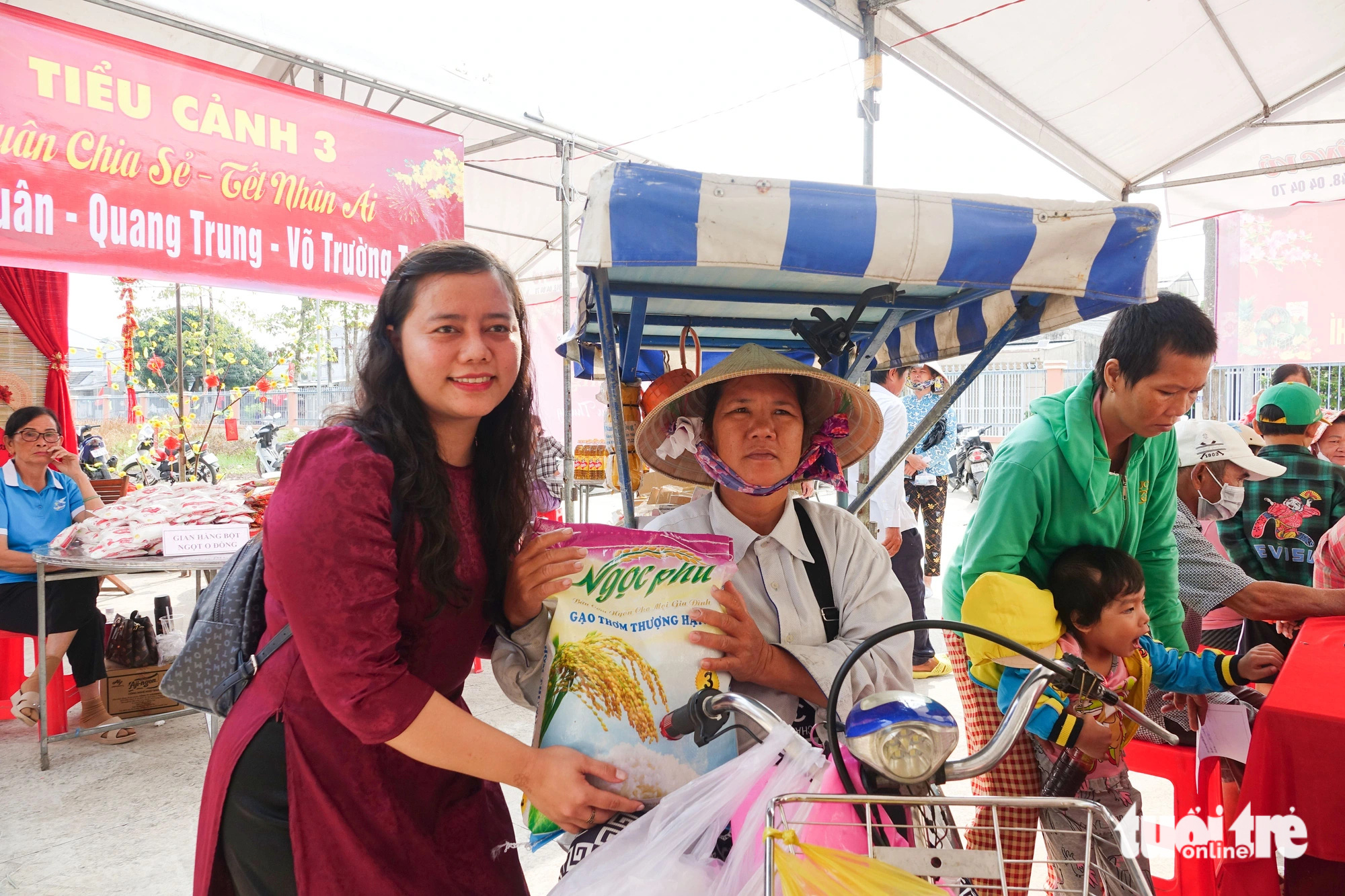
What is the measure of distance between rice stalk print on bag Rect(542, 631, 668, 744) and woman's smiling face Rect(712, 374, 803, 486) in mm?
529

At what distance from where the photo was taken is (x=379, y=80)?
13.3ft

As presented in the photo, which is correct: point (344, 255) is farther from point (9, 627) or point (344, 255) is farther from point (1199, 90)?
point (1199, 90)

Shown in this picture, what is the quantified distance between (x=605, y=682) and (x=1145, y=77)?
703 cm

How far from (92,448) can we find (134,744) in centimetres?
626

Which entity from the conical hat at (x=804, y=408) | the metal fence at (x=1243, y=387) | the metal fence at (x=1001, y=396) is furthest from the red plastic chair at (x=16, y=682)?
the metal fence at (x=1001, y=396)

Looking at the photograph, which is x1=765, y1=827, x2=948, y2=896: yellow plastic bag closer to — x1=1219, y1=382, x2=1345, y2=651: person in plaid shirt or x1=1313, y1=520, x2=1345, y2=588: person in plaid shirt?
x1=1313, y1=520, x2=1345, y2=588: person in plaid shirt

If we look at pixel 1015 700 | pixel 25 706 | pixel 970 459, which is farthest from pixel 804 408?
pixel 970 459

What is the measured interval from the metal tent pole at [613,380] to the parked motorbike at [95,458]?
8.11m

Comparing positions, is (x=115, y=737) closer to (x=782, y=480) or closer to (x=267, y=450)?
(x=782, y=480)

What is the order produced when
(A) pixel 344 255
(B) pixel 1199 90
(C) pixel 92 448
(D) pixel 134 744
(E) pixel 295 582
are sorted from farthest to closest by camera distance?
(C) pixel 92 448
(B) pixel 1199 90
(A) pixel 344 255
(D) pixel 134 744
(E) pixel 295 582

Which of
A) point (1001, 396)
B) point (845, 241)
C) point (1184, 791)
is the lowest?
point (1184, 791)

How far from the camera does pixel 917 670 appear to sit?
4.80 m

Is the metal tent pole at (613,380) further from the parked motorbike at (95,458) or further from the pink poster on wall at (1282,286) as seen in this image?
the parked motorbike at (95,458)

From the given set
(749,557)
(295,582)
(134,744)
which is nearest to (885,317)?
(749,557)
